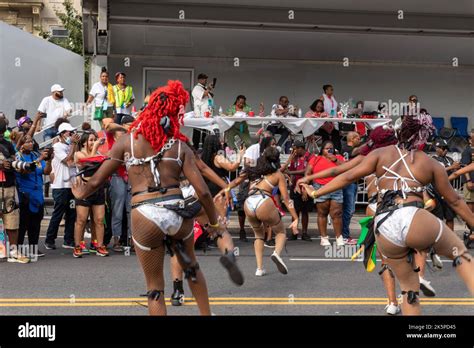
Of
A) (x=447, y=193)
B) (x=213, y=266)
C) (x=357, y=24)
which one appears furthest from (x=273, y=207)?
(x=357, y=24)

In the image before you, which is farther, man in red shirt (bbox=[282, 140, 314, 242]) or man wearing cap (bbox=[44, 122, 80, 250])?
man in red shirt (bbox=[282, 140, 314, 242])

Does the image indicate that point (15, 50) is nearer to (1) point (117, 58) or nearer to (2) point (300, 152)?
(1) point (117, 58)

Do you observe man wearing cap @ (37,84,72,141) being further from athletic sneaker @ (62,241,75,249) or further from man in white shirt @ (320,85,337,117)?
man in white shirt @ (320,85,337,117)

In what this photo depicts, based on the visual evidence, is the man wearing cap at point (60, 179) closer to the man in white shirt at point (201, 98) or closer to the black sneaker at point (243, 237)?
the black sneaker at point (243, 237)

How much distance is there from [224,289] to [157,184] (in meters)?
3.35

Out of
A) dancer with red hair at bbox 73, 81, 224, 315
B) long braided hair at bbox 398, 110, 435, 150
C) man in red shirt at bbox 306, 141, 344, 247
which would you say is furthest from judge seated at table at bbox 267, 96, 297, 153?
dancer with red hair at bbox 73, 81, 224, 315

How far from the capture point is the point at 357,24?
20141 mm

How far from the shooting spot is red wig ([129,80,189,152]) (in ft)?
19.9

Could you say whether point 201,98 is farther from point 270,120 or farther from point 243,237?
point 243,237

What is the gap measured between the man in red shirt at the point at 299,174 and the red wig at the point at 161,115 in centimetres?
757

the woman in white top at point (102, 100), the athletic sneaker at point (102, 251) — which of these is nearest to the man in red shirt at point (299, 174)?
the athletic sneaker at point (102, 251)

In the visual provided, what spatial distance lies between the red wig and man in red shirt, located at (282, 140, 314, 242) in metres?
7.57

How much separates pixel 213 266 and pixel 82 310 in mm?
3020

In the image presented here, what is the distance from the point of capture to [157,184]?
6.01m
